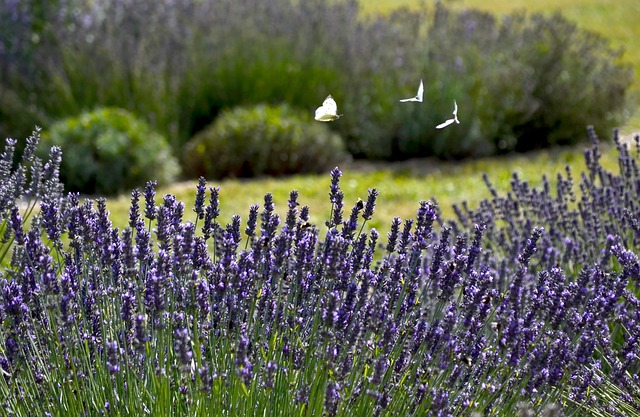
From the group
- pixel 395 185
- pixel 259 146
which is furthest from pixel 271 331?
pixel 259 146

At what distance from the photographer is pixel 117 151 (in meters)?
8.45

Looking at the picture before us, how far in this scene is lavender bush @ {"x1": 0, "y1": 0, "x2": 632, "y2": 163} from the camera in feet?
31.8

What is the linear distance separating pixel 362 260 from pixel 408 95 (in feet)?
23.6

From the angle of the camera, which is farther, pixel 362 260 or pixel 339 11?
pixel 339 11

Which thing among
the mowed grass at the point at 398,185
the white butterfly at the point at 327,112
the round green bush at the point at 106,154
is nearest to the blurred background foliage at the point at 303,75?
the mowed grass at the point at 398,185

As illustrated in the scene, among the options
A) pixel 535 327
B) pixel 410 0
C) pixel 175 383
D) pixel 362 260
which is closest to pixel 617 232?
pixel 535 327

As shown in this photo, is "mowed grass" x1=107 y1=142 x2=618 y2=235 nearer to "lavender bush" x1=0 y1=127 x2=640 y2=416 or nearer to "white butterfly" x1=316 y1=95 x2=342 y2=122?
"white butterfly" x1=316 y1=95 x2=342 y2=122

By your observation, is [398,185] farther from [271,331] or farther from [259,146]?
[271,331]

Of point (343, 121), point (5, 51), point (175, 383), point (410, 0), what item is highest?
point (410, 0)

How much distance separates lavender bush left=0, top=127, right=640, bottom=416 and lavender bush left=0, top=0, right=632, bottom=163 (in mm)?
6734

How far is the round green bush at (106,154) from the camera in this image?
8414 millimetres

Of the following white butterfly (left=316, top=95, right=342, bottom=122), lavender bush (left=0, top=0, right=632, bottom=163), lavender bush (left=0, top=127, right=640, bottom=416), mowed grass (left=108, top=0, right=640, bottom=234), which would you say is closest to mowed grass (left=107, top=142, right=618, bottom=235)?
mowed grass (left=108, top=0, right=640, bottom=234)

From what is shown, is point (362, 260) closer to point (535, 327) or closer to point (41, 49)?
point (535, 327)

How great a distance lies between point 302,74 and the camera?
1022 centimetres
